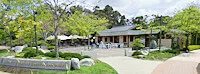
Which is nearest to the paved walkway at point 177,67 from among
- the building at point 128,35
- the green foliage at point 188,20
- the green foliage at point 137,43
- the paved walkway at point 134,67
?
the paved walkway at point 134,67

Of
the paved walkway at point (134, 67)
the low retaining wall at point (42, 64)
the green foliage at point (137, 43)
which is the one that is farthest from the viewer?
the green foliage at point (137, 43)

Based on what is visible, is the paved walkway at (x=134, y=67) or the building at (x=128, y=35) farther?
→ the building at (x=128, y=35)

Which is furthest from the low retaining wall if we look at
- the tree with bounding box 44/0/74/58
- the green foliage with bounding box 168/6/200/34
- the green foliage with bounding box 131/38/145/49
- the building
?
the building

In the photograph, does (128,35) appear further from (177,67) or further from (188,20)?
(177,67)

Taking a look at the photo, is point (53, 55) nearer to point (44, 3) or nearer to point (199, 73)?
point (44, 3)

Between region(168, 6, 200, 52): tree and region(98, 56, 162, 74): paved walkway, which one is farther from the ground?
region(168, 6, 200, 52): tree

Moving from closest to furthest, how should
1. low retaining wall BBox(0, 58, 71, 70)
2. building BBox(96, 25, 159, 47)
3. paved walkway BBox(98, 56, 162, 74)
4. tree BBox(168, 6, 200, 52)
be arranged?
low retaining wall BBox(0, 58, 71, 70), paved walkway BBox(98, 56, 162, 74), tree BBox(168, 6, 200, 52), building BBox(96, 25, 159, 47)

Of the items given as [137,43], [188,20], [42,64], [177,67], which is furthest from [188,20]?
[42,64]

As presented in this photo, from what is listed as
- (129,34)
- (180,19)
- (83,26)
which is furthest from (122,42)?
(83,26)

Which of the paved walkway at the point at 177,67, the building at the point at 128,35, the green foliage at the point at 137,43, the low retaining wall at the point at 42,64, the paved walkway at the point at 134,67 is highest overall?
the building at the point at 128,35

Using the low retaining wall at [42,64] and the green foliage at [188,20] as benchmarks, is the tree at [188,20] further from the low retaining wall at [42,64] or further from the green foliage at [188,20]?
the low retaining wall at [42,64]

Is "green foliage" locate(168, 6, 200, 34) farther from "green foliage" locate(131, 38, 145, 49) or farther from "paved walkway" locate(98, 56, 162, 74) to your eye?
"paved walkway" locate(98, 56, 162, 74)

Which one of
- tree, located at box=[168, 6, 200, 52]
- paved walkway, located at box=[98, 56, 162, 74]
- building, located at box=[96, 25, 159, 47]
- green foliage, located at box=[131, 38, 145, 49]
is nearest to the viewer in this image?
paved walkway, located at box=[98, 56, 162, 74]

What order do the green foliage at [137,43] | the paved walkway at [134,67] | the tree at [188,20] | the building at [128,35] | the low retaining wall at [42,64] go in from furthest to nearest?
the building at [128,35] → the green foliage at [137,43] → the tree at [188,20] → the paved walkway at [134,67] → the low retaining wall at [42,64]
